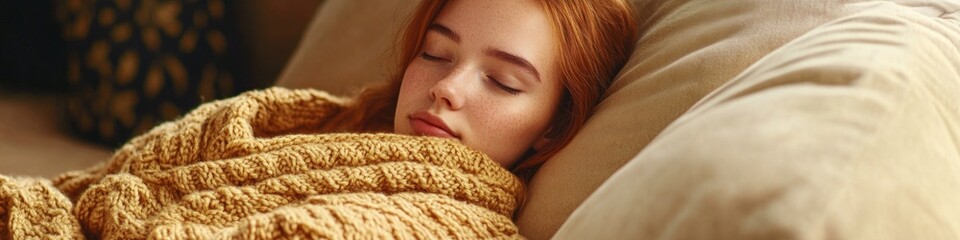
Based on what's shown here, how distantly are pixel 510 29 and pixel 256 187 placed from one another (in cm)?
31

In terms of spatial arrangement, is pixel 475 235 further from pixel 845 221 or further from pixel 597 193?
pixel 845 221

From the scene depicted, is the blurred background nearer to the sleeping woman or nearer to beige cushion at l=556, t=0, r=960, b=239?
the sleeping woman

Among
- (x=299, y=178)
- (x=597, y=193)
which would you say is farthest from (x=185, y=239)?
(x=597, y=193)

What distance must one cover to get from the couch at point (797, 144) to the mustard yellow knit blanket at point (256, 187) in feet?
0.27

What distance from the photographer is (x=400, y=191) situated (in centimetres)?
83

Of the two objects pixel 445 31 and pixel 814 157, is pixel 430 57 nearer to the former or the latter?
pixel 445 31

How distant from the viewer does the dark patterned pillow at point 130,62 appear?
1530 mm

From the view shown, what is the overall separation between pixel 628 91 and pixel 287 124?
41 centimetres

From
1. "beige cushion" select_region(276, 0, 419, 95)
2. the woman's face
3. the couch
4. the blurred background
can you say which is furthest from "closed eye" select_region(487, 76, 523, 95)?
the blurred background

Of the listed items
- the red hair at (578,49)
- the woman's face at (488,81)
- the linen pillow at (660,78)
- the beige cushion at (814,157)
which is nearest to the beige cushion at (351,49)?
the red hair at (578,49)

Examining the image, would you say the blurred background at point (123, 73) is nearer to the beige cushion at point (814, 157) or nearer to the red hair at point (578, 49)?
the red hair at point (578, 49)

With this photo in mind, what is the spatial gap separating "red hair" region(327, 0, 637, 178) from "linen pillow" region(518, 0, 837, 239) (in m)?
0.04

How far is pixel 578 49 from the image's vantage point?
3.22 feet

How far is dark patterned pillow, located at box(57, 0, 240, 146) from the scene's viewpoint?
1.53 m
